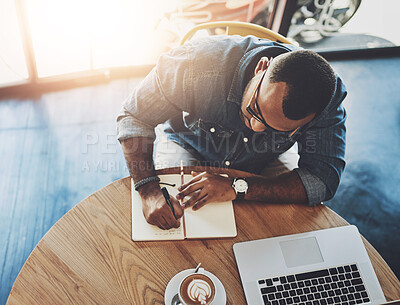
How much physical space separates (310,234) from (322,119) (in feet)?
1.50

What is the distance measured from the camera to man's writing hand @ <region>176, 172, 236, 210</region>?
1.32m

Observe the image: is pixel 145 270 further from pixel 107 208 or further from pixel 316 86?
pixel 316 86

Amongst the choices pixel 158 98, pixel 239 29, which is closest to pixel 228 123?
pixel 158 98

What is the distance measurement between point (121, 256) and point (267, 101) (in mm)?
725

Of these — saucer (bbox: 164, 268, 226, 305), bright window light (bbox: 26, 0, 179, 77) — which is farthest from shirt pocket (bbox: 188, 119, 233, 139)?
bright window light (bbox: 26, 0, 179, 77)

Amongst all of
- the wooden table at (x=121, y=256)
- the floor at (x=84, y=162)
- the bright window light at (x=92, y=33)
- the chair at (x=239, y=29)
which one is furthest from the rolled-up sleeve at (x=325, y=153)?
the bright window light at (x=92, y=33)

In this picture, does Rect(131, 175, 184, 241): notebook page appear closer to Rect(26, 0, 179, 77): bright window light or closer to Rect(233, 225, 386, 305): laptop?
Rect(233, 225, 386, 305): laptop

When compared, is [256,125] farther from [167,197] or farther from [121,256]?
[121,256]

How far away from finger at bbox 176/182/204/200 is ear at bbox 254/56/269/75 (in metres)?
0.47

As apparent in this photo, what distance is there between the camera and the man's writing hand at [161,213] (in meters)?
1.25

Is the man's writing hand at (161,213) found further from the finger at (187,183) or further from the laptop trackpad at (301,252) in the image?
the laptop trackpad at (301,252)

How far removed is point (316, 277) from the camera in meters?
1.21

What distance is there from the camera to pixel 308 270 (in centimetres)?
122

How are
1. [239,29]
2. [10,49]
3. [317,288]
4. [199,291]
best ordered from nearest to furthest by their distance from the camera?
[199,291] → [317,288] → [239,29] → [10,49]
